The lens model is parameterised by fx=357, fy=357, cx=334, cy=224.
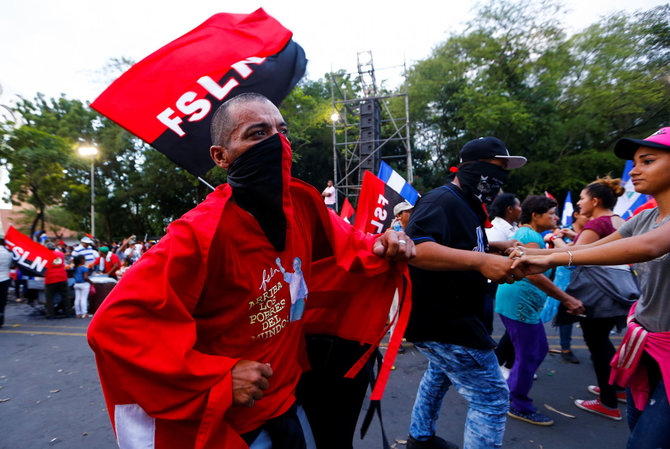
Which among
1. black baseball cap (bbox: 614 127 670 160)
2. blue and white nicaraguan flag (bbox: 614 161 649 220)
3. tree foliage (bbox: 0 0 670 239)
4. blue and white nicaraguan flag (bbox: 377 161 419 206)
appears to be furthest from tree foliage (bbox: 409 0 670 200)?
black baseball cap (bbox: 614 127 670 160)

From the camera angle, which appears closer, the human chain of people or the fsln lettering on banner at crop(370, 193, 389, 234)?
the human chain of people

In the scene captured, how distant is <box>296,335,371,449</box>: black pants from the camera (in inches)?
76.5

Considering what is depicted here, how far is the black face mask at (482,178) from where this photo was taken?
2553mm

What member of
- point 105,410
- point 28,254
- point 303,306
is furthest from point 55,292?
point 303,306

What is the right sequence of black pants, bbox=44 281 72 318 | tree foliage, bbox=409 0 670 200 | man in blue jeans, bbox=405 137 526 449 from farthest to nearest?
tree foliage, bbox=409 0 670 200 → black pants, bbox=44 281 72 318 → man in blue jeans, bbox=405 137 526 449

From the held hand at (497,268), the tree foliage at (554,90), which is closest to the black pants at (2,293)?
the held hand at (497,268)

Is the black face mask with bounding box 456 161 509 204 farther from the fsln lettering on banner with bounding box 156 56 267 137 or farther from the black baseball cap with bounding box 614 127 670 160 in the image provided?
the fsln lettering on banner with bounding box 156 56 267 137

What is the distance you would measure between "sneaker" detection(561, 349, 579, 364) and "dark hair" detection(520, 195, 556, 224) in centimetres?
240

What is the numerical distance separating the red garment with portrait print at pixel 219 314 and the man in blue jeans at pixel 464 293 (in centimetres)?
50

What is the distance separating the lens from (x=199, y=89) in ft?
10.4

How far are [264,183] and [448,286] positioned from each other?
4.81ft

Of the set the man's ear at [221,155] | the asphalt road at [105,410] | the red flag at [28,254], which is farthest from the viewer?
the red flag at [28,254]

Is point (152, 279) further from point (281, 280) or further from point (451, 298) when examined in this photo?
point (451, 298)

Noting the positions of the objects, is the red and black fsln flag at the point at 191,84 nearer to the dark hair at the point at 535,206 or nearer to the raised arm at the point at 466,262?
the raised arm at the point at 466,262
